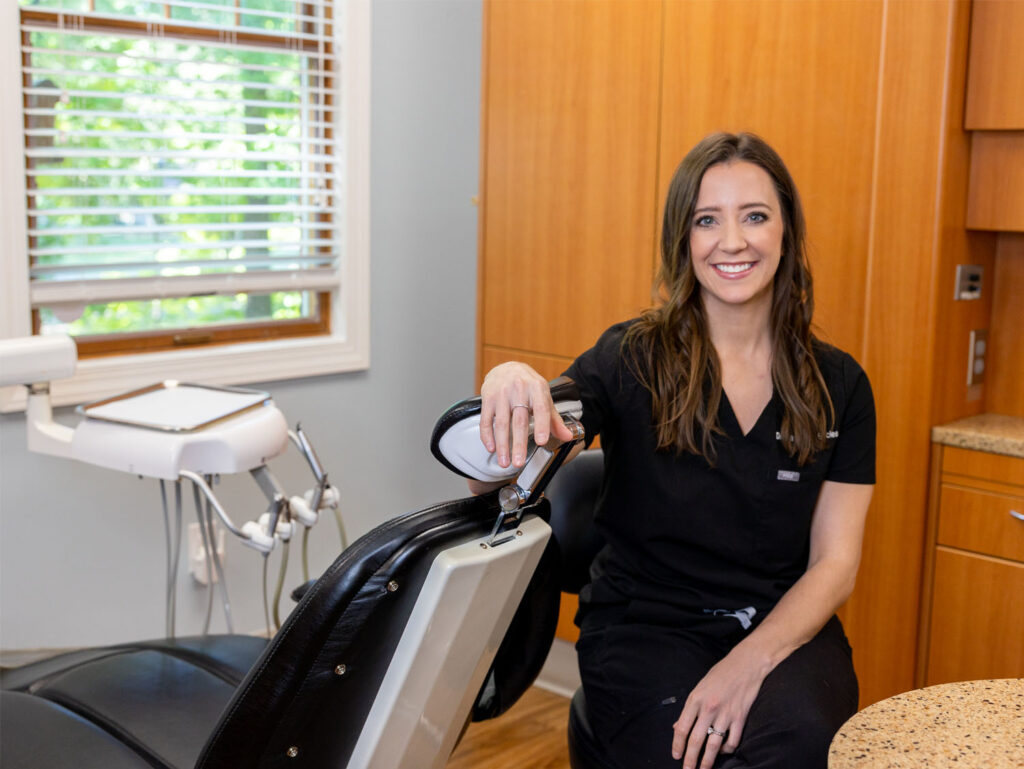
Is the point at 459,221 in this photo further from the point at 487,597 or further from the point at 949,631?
the point at 487,597

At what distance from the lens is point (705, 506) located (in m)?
1.58

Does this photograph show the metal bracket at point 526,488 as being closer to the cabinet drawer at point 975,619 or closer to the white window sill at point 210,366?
the cabinet drawer at point 975,619

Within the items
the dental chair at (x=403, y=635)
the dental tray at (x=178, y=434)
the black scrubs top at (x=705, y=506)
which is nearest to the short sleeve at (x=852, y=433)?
the black scrubs top at (x=705, y=506)

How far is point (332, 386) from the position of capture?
3201mm

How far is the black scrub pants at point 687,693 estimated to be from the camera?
134cm

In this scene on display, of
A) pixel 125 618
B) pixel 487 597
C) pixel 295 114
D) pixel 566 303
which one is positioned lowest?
pixel 125 618

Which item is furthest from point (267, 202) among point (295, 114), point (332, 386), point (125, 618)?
point (125, 618)

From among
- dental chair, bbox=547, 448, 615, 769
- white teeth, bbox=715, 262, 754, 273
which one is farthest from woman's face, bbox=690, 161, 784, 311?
dental chair, bbox=547, 448, 615, 769

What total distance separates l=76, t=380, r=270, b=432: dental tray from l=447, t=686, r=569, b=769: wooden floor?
98 centimetres

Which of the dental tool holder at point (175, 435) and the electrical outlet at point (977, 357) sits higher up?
the electrical outlet at point (977, 357)

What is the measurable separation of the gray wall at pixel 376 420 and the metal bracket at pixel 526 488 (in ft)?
5.72

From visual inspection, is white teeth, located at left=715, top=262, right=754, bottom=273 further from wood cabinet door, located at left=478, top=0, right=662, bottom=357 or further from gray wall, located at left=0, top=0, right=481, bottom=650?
gray wall, located at left=0, top=0, right=481, bottom=650

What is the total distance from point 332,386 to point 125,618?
32.9 inches

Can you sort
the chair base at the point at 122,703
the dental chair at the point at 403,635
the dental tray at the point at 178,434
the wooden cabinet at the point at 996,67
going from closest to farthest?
the dental chair at the point at 403,635 → the chair base at the point at 122,703 → the dental tray at the point at 178,434 → the wooden cabinet at the point at 996,67
